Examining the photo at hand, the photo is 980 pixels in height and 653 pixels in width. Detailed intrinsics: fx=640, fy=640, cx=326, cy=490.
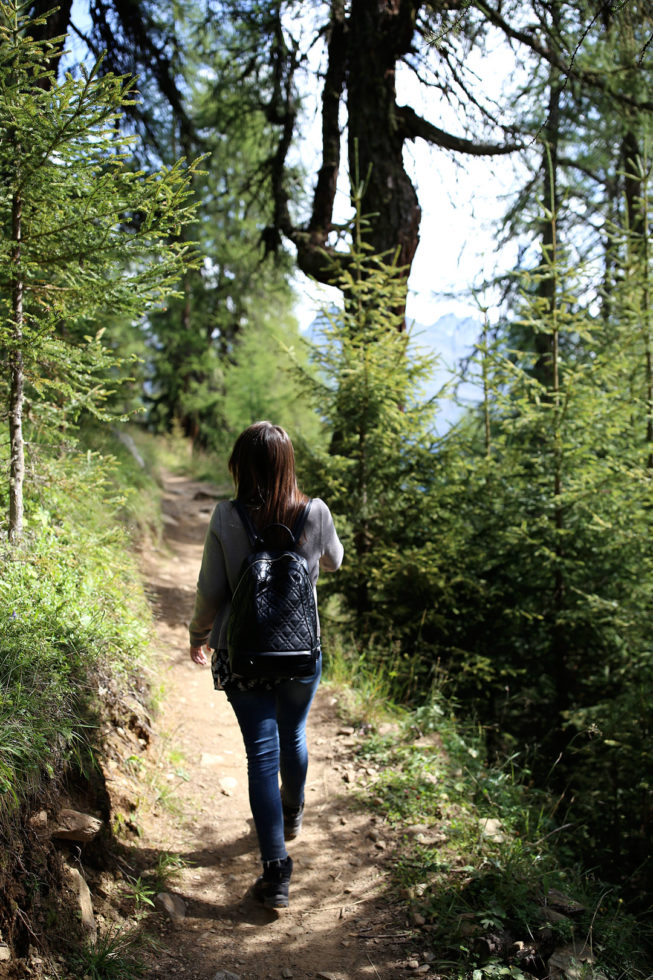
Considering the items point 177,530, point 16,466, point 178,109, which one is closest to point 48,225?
point 16,466

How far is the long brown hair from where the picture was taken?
2746 millimetres

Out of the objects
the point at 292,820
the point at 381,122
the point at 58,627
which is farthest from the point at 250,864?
the point at 381,122

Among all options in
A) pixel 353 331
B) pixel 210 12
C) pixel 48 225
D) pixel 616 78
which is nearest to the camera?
pixel 48 225

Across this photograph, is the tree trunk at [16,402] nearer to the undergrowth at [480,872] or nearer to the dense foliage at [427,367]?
the dense foliage at [427,367]

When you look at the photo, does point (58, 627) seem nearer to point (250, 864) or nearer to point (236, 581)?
point (236, 581)

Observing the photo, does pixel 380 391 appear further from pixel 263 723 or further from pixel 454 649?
pixel 263 723

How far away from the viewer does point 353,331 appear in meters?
5.91

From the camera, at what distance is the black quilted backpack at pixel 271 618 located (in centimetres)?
257

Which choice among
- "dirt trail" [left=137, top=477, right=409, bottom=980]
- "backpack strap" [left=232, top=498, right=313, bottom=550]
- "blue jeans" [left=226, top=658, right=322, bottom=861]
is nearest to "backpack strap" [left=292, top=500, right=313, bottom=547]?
"backpack strap" [left=232, top=498, right=313, bottom=550]

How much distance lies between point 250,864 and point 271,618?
5.36 feet

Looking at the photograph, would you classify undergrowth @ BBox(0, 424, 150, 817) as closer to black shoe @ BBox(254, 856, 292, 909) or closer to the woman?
the woman

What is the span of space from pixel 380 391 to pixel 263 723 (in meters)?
3.45

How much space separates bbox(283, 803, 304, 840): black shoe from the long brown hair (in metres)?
1.63

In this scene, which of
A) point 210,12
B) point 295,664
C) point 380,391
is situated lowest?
point 295,664
